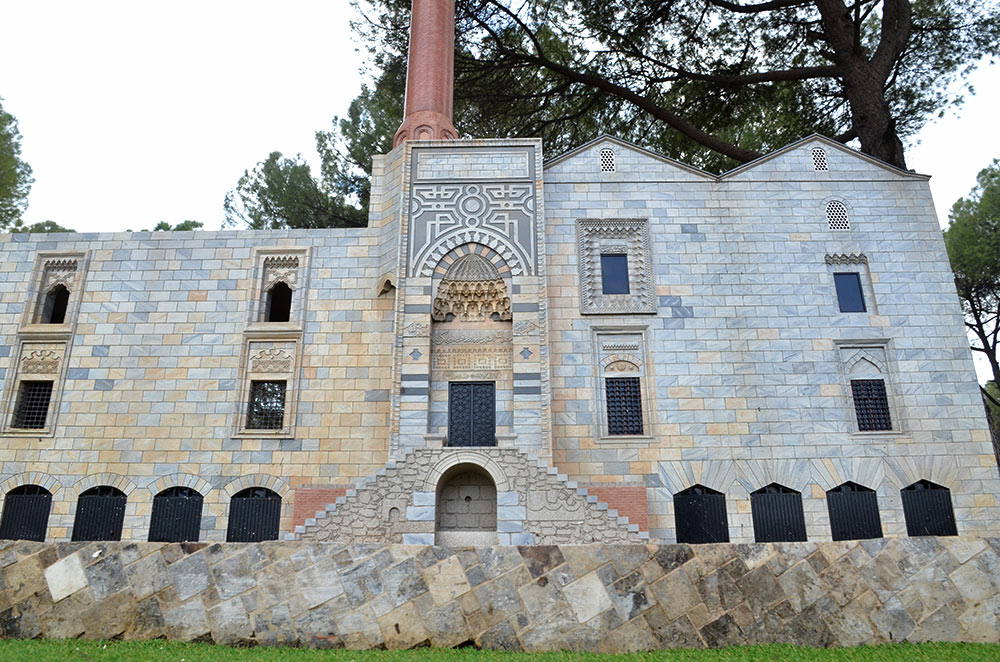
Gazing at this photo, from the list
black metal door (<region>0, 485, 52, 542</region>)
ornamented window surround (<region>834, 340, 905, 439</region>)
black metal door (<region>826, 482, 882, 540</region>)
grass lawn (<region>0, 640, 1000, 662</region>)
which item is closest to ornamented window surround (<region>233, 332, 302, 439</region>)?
black metal door (<region>0, 485, 52, 542</region>)

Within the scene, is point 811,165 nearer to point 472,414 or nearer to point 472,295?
point 472,295

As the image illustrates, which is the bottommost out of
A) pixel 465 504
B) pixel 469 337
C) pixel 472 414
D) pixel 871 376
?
pixel 465 504

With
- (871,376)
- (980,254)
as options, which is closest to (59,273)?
(871,376)

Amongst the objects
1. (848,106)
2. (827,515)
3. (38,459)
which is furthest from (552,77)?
(38,459)

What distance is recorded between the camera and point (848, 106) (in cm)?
2528

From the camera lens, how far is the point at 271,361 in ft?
56.3

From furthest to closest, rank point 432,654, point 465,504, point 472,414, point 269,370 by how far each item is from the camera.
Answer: point 269,370 → point 472,414 → point 465,504 → point 432,654

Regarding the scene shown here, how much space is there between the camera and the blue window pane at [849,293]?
56.7 feet

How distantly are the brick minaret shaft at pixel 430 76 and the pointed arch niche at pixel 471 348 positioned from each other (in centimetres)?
400

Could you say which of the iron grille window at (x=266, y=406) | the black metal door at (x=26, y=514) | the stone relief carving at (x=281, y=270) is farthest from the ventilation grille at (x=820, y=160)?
the black metal door at (x=26, y=514)

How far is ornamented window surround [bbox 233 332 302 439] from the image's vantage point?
16500 mm

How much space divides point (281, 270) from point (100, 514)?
266 inches

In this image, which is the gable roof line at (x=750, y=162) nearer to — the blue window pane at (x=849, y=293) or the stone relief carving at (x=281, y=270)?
the blue window pane at (x=849, y=293)

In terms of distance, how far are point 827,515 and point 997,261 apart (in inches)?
640
